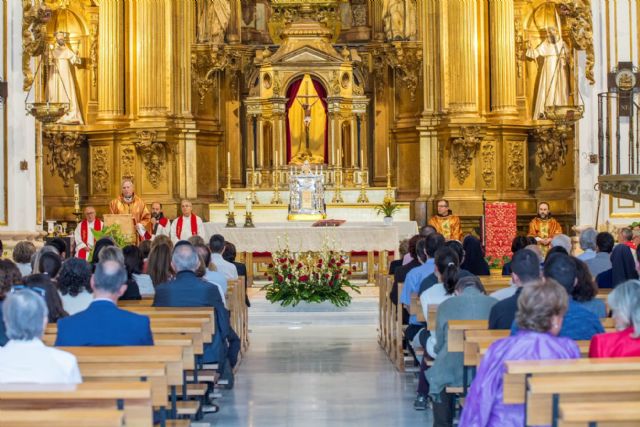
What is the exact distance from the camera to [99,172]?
945 inches

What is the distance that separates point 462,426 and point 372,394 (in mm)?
4388

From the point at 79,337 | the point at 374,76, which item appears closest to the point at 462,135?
the point at 374,76

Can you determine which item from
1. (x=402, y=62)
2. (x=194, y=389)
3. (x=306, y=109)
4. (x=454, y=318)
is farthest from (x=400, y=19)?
(x=454, y=318)

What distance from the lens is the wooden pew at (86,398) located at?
570 cm

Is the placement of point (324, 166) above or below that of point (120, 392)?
above

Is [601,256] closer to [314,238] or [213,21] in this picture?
[314,238]

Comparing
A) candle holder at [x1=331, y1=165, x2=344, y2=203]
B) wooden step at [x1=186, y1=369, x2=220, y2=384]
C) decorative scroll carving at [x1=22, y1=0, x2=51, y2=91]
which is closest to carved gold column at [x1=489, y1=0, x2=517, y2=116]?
candle holder at [x1=331, y1=165, x2=344, y2=203]

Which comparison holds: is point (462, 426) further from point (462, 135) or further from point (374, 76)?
point (374, 76)

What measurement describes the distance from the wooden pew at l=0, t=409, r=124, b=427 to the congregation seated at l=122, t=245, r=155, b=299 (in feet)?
19.5

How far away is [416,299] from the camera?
11.2 metres

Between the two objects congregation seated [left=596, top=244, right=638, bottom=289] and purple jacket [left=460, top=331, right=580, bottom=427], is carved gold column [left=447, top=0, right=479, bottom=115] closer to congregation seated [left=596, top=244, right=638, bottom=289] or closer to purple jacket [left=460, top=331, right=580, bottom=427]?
congregation seated [left=596, top=244, right=638, bottom=289]

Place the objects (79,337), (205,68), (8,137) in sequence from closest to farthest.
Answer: (79,337)
(8,137)
(205,68)

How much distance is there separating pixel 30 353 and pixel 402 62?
1872cm

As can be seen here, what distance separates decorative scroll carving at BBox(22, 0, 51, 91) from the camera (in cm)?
1842
